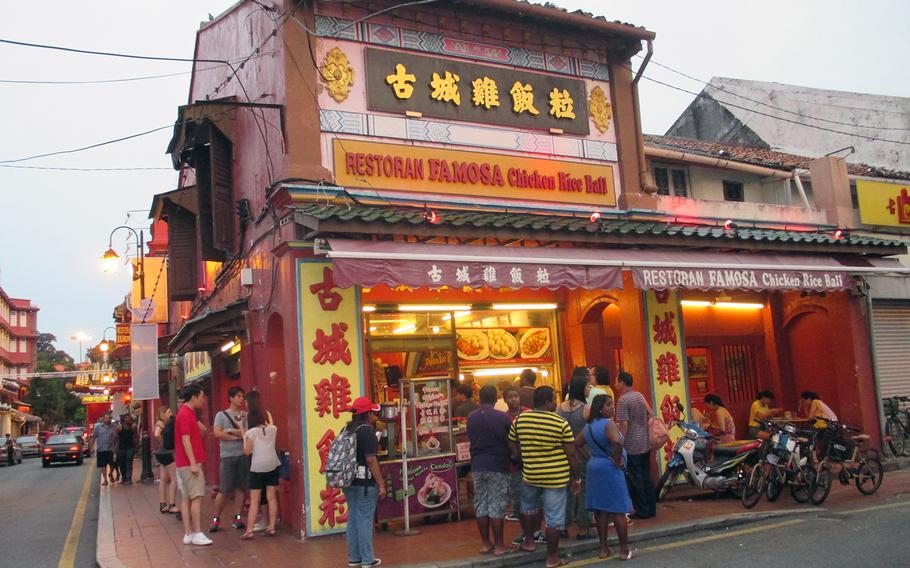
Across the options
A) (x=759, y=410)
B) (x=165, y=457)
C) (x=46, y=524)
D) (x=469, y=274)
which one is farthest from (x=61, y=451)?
(x=759, y=410)

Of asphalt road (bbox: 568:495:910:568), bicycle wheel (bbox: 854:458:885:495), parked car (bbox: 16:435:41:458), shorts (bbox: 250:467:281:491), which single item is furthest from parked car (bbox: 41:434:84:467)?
bicycle wheel (bbox: 854:458:885:495)

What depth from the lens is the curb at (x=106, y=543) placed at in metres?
9.09

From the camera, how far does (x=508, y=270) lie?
1013 cm

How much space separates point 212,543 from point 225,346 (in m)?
6.16

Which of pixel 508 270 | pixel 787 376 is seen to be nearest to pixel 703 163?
pixel 787 376

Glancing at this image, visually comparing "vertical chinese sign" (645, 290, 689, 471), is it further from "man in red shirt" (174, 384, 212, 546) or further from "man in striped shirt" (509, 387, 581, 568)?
"man in red shirt" (174, 384, 212, 546)

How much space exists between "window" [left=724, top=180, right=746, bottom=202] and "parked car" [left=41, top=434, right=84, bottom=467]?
99.2ft

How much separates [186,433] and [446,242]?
4216mm

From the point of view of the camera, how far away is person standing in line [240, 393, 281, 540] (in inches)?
390

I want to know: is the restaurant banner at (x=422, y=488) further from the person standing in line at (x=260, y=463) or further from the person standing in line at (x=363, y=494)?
the person standing in line at (x=363, y=494)

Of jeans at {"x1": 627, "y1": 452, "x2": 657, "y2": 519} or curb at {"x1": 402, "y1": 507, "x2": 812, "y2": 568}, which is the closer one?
curb at {"x1": 402, "y1": 507, "x2": 812, "y2": 568}

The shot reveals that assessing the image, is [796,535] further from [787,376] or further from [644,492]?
[787,376]

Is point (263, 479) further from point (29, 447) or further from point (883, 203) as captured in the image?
point (29, 447)

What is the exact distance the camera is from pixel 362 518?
792 cm
